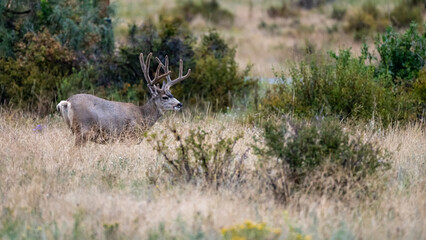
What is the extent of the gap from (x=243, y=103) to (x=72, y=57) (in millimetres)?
4041

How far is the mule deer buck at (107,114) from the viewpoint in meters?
9.88

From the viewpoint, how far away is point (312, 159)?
24.0ft

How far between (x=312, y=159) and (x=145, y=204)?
6.75ft

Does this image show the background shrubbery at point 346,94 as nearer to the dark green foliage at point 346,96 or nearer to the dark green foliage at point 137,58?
the dark green foliage at point 346,96

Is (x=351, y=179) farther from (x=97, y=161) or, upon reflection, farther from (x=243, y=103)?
(x=243, y=103)

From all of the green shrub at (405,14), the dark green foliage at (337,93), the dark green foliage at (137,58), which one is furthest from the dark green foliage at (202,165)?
the green shrub at (405,14)

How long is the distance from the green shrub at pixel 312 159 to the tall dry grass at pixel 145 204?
230 mm

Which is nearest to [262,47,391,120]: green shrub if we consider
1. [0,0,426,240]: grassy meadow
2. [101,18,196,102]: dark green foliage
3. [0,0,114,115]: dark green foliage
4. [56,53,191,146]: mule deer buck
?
[0,0,426,240]: grassy meadow

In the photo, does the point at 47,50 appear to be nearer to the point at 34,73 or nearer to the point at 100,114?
the point at 34,73

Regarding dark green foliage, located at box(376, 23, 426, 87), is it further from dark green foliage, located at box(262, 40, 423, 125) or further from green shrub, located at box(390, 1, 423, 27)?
green shrub, located at box(390, 1, 423, 27)

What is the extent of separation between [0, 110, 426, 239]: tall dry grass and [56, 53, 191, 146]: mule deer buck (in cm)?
112

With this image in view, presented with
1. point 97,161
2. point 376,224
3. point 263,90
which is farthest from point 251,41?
point 376,224

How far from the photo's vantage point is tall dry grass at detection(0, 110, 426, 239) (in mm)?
5992

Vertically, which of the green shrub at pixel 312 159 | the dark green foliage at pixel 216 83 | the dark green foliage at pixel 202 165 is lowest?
the dark green foliage at pixel 216 83
